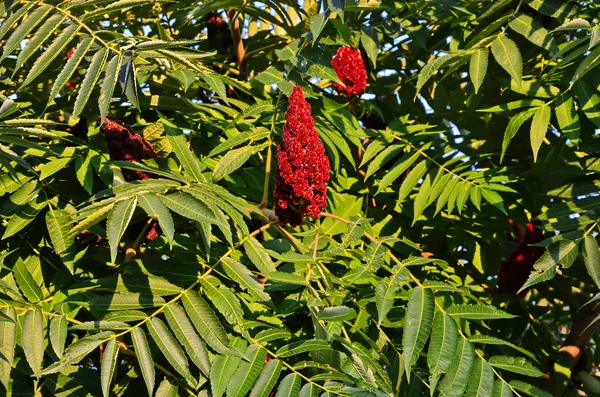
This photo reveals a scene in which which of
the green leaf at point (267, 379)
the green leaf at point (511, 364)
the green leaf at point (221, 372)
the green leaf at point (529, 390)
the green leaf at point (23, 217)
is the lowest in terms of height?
the green leaf at point (529, 390)

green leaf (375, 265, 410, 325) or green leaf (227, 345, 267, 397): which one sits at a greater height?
green leaf (375, 265, 410, 325)

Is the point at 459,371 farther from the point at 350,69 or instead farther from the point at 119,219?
the point at 350,69

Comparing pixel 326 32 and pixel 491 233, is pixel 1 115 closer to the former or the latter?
pixel 326 32

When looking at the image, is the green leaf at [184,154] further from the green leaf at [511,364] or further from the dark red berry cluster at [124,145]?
the green leaf at [511,364]

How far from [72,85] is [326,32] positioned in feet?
5.63

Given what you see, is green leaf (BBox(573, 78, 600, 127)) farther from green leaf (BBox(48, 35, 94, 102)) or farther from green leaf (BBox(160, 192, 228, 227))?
green leaf (BBox(48, 35, 94, 102))

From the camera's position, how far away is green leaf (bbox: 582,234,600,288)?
8.86 feet

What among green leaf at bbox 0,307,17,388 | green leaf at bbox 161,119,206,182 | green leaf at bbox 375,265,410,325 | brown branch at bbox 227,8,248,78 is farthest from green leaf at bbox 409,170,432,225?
green leaf at bbox 0,307,17,388

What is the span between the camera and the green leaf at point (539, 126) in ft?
10.1

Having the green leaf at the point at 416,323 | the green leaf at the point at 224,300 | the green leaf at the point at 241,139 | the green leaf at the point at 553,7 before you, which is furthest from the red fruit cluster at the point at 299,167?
the green leaf at the point at 553,7

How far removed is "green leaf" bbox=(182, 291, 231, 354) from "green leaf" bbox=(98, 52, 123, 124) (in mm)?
601

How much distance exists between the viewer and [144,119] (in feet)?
11.7

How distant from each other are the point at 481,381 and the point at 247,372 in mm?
748

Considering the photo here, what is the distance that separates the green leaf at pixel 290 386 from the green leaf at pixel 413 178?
1.11m
